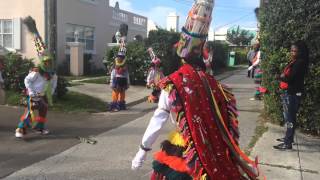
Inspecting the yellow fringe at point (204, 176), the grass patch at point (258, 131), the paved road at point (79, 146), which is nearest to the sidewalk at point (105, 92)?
the paved road at point (79, 146)

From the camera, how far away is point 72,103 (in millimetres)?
12227

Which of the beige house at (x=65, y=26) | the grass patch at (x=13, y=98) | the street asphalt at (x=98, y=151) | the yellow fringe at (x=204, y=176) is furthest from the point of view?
the beige house at (x=65, y=26)

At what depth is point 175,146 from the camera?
12.7 ft

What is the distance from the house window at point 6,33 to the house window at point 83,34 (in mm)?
2407

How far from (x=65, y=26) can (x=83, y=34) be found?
81.4 inches

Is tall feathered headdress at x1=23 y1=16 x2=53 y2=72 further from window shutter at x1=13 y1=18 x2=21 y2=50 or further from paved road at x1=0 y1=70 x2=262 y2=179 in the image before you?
window shutter at x1=13 y1=18 x2=21 y2=50

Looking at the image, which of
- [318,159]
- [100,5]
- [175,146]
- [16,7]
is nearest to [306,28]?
[318,159]

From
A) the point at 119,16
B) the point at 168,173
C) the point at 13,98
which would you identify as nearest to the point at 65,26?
the point at 119,16

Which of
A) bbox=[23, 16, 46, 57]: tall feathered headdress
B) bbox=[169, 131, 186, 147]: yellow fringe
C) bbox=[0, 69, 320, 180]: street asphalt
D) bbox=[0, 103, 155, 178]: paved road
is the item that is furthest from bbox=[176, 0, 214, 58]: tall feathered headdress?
bbox=[23, 16, 46, 57]: tall feathered headdress

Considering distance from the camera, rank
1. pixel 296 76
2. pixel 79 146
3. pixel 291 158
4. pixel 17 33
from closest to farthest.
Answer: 1. pixel 291 158
2. pixel 296 76
3. pixel 79 146
4. pixel 17 33

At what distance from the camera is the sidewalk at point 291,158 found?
6.36 m

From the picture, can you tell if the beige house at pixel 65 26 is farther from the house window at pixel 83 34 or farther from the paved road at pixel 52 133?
the paved road at pixel 52 133

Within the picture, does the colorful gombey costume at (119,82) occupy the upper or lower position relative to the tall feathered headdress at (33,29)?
lower

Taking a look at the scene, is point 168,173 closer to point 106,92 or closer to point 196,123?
point 196,123
